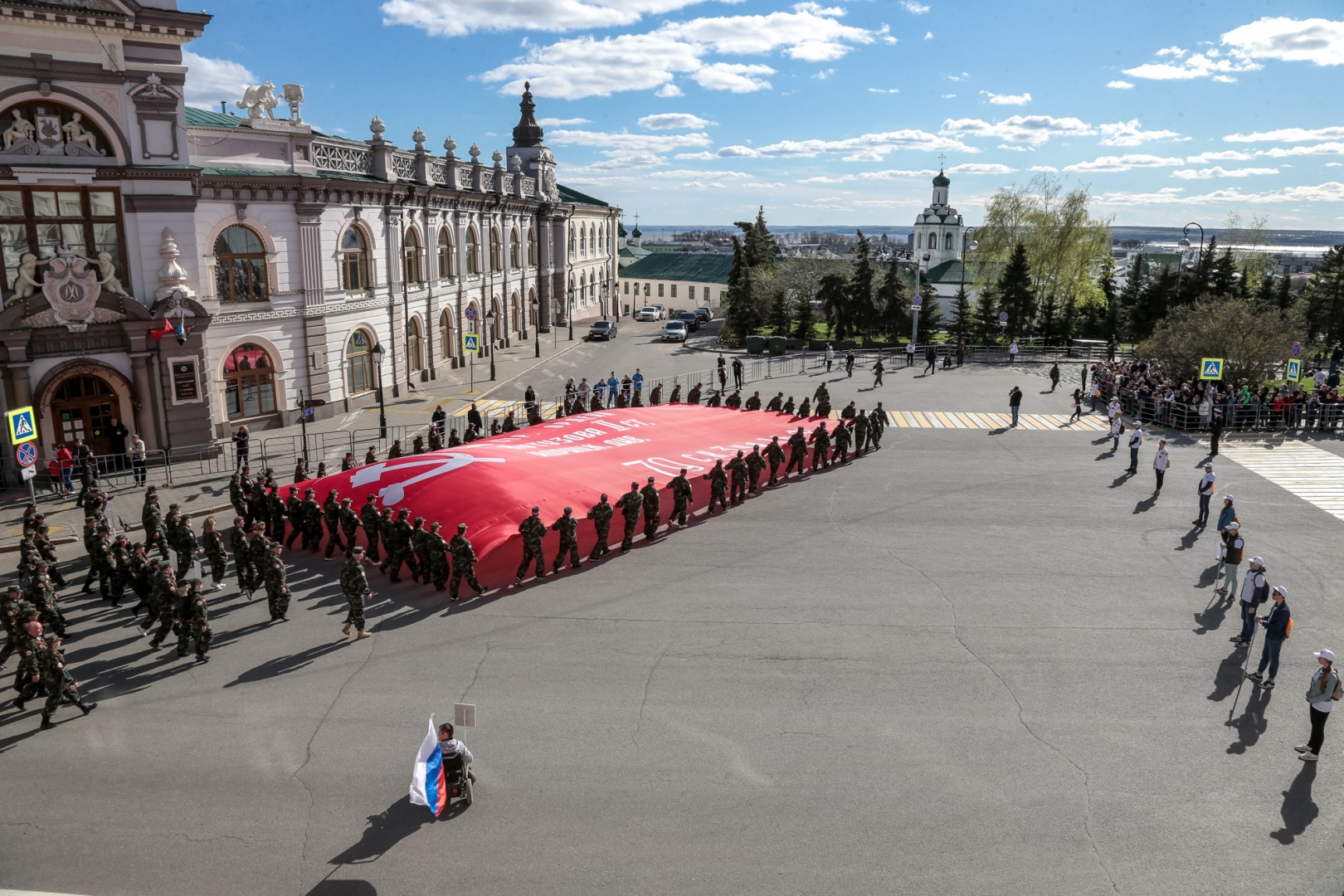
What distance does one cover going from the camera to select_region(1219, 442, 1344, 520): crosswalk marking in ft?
82.3

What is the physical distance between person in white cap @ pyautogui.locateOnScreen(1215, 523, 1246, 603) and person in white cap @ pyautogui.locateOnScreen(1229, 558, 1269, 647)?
1.79m

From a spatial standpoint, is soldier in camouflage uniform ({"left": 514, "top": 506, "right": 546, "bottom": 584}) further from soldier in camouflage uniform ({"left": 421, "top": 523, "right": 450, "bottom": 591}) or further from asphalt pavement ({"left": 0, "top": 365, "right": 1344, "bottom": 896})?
soldier in camouflage uniform ({"left": 421, "top": 523, "right": 450, "bottom": 591})

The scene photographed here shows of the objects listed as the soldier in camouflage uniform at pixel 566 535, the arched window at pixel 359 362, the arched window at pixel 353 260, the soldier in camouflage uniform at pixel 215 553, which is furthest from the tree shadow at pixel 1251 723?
the arched window at pixel 353 260

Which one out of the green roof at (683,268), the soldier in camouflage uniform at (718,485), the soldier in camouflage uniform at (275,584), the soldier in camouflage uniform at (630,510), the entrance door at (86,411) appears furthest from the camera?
the green roof at (683,268)

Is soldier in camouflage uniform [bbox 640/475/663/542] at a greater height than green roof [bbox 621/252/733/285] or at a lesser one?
lesser

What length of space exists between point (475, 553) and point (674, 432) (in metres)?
11.4

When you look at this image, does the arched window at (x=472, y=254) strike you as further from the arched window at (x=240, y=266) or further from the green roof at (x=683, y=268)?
the green roof at (x=683, y=268)

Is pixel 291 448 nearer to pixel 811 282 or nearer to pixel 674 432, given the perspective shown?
pixel 674 432

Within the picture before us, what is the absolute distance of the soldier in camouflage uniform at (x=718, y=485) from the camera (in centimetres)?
2311

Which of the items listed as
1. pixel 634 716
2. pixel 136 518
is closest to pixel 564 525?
pixel 634 716

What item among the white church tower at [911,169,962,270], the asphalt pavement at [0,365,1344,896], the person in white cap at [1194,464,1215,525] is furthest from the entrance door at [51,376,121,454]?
the white church tower at [911,169,962,270]

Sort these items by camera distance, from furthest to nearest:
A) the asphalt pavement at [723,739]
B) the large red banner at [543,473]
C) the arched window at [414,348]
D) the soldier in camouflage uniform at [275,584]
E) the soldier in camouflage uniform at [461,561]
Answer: the arched window at [414,348] → the large red banner at [543,473] → the soldier in camouflage uniform at [461,561] → the soldier in camouflage uniform at [275,584] → the asphalt pavement at [723,739]

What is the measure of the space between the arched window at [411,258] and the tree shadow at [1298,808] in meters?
39.6

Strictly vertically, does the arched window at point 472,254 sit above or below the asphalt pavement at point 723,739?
above
